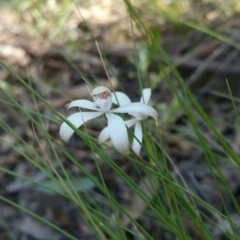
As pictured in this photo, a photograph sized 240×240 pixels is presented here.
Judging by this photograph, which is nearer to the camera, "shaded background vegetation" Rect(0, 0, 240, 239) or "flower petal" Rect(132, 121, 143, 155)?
"flower petal" Rect(132, 121, 143, 155)

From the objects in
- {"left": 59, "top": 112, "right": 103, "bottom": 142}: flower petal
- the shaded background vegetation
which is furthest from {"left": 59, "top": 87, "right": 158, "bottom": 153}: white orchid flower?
the shaded background vegetation

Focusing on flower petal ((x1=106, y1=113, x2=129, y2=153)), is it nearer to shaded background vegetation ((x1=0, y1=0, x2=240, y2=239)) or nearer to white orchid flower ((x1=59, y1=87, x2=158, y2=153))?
white orchid flower ((x1=59, y1=87, x2=158, y2=153))

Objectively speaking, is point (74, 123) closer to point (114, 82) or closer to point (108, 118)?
point (108, 118)

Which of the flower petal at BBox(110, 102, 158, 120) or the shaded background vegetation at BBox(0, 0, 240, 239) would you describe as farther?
the shaded background vegetation at BBox(0, 0, 240, 239)

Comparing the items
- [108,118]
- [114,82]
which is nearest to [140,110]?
[108,118]

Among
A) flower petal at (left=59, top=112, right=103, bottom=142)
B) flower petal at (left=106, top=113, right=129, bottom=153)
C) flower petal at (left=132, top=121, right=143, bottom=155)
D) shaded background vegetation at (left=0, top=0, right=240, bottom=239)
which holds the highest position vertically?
flower petal at (left=59, top=112, right=103, bottom=142)

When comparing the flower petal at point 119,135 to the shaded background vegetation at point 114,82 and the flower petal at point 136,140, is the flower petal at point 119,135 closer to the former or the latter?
the flower petal at point 136,140

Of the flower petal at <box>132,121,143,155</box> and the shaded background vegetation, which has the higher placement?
the flower petal at <box>132,121,143,155</box>

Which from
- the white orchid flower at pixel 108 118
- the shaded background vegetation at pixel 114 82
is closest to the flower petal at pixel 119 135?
the white orchid flower at pixel 108 118

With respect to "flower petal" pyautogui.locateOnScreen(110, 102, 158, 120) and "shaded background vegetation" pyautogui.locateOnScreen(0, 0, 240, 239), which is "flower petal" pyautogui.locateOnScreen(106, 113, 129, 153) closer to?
"flower petal" pyautogui.locateOnScreen(110, 102, 158, 120)

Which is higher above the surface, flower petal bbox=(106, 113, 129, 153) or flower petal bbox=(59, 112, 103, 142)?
flower petal bbox=(59, 112, 103, 142)

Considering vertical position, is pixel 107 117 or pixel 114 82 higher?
pixel 107 117
